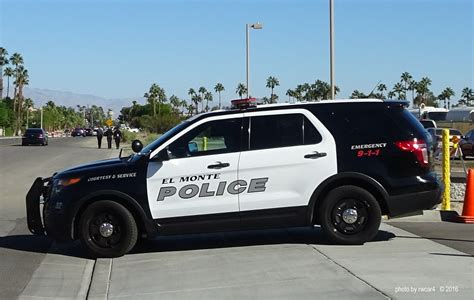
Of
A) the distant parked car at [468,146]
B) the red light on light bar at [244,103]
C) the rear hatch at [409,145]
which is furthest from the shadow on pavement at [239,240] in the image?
the distant parked car at [468,146]

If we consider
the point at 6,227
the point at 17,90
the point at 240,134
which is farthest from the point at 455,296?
the point at 17,90

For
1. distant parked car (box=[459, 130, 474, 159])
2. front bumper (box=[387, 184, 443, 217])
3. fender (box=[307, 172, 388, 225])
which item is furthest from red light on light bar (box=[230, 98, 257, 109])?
distant parked car (box=[459, 130, 474, 159])

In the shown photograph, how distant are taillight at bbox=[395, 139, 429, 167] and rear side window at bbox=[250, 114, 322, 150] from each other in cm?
110

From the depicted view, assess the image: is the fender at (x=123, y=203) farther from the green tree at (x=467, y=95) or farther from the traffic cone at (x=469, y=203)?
the green tree at (x=467, y=95)

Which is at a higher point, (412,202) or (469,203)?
(412,202)

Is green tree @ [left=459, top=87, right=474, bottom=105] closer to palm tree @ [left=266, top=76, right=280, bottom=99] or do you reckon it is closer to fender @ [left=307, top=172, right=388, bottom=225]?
palm tree @ [left=266, top=76, right=280, bottom=99]

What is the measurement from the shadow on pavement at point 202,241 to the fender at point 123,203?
0.60m

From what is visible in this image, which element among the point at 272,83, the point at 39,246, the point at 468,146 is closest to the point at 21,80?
the point at 272,83

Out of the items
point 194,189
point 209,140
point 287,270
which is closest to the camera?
point 287,270

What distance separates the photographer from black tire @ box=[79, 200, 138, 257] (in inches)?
317

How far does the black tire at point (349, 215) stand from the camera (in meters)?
8.20

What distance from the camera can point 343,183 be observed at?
825 centimetres

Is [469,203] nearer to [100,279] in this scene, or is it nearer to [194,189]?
[194,189]

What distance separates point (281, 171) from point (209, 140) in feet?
3.57
